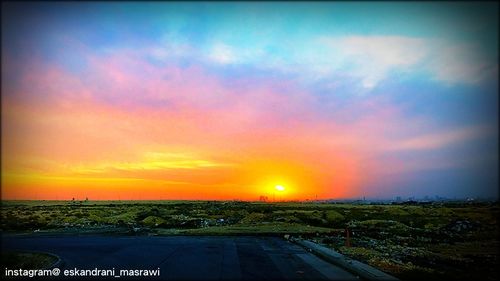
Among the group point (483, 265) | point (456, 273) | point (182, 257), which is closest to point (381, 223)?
point (483, 265)

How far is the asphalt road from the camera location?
14.0m

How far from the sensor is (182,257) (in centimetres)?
1822

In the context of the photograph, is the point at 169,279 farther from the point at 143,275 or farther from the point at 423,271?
the point at 423,271

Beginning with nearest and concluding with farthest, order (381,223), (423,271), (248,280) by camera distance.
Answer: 1. (248,280)
2. (423,271)
3. (381,223)

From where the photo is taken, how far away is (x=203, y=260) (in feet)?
56.8

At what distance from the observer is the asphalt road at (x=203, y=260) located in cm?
1398

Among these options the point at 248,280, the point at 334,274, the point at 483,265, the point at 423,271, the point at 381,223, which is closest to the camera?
the point at 248,280

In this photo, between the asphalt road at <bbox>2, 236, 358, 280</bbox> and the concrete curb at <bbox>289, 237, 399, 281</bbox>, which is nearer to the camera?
the concrete curb at <bbox>289, 237, 399, 281</bbox>

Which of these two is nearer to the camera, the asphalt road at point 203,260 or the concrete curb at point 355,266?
the concrete curb at point 355,266

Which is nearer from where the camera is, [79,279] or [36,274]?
[79,279]

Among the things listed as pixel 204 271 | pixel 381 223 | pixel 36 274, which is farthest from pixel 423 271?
pixel 381 223

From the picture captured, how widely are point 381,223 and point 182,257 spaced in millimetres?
39806

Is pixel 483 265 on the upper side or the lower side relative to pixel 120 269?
lower

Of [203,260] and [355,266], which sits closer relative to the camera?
[355,266]
